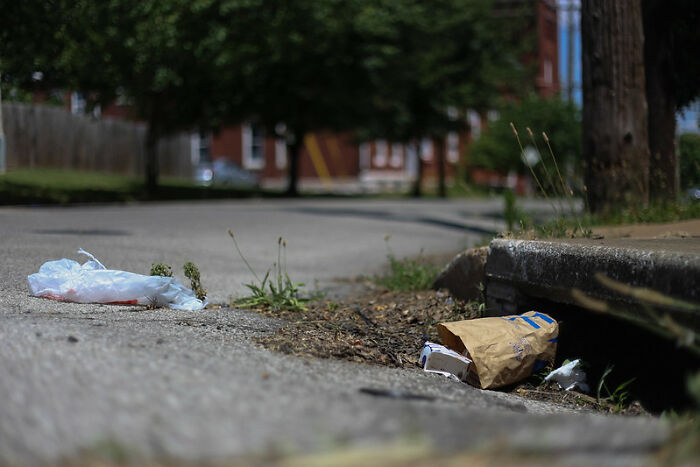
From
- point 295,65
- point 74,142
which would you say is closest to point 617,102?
point 74,142

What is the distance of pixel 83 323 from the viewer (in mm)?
3496

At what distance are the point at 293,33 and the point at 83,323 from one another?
19.2m

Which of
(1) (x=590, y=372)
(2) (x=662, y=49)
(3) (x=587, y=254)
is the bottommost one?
(1) (x=590, y=372)

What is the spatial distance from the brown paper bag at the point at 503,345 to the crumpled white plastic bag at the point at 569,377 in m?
0.09

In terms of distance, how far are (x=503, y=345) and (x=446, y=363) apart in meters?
0.30

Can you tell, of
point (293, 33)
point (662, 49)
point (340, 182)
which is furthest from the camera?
point (340, 182)

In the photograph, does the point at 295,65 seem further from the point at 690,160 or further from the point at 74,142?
the point at 690,160

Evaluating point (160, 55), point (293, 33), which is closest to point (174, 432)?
point (160, 55)

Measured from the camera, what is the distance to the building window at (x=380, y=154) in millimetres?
39969

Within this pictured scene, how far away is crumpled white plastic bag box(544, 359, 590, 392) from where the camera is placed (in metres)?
4.00

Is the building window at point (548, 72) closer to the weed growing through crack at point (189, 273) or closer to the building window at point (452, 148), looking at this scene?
the building window at point (452, 148)

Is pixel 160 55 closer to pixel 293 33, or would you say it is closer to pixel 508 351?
pixel 293 33

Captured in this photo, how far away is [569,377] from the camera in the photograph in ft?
13.2

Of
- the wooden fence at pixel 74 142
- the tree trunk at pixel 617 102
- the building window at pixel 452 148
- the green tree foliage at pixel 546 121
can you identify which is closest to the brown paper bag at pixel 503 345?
the tree trunk at pixel 617 102
